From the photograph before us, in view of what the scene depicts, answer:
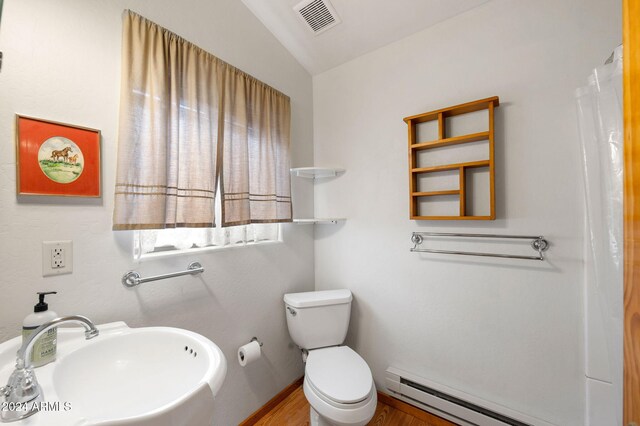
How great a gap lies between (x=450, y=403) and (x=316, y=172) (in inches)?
69.5

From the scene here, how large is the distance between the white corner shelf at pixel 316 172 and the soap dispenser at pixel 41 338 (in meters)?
1.44

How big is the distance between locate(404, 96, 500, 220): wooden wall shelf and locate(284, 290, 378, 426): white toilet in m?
0.89

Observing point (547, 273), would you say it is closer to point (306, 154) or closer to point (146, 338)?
point (306, 154)

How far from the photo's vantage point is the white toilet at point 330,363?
3.92 feet

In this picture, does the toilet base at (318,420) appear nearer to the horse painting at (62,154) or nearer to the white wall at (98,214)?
the white wall at (98,214)

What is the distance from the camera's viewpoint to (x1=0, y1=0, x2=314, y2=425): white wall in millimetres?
814

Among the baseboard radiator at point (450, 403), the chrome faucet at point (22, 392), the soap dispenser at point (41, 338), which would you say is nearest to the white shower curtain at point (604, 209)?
the baseboard radiator at point (450, 403)

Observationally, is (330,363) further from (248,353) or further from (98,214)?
(98,214)

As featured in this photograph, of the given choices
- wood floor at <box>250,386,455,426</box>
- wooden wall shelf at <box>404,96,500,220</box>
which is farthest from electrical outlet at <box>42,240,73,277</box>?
wooden wall shelf at <box>404,96,500,220</box>

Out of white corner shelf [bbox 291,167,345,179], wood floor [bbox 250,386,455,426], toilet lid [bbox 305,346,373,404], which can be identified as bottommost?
wood floor [bbox 250,386,455,426]

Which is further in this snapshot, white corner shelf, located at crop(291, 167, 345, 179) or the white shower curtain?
white corner shelf, located at crop(291, 167, 345, 179)

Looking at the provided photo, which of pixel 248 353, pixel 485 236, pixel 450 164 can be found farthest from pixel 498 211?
pixel 248 353

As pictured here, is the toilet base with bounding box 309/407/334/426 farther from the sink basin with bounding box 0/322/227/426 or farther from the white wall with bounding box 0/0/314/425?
the sink basin with bounding box 0/322/227/426

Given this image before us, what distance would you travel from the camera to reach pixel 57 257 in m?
0.89
